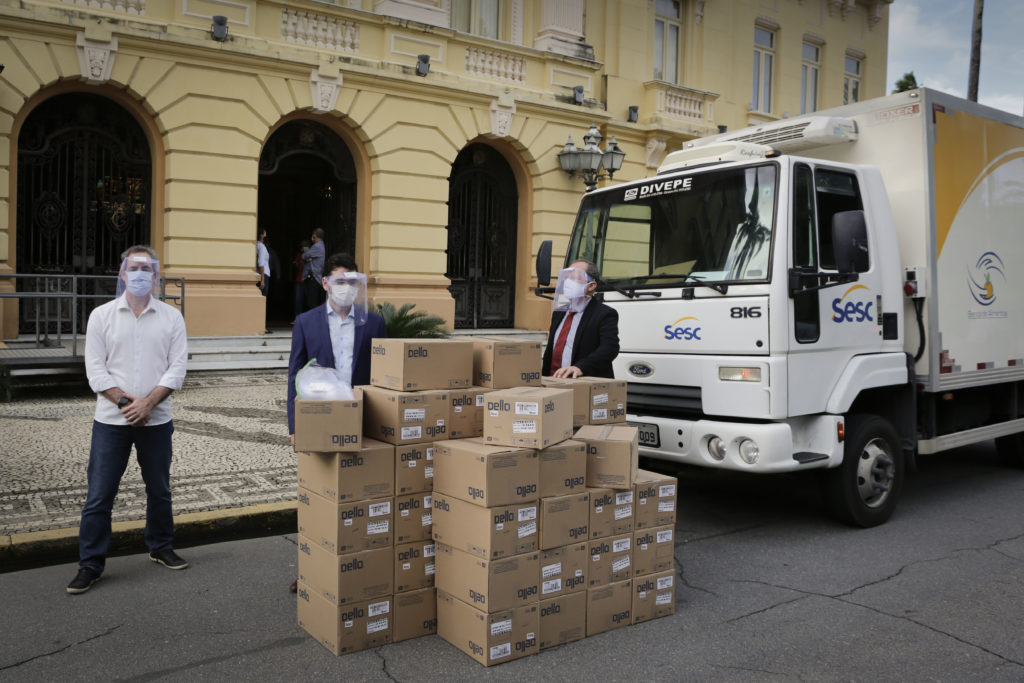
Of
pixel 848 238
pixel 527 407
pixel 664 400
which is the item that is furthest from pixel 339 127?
pixel 527 407

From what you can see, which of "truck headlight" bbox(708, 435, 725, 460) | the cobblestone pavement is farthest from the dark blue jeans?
"truck headlight" bbox(708, 435, 725, 460)

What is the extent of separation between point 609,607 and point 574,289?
99.9 inches

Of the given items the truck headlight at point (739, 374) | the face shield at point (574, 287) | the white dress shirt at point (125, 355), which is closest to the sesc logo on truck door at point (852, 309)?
the truck headlight at point (739, 374)

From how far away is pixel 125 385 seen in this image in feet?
16.3

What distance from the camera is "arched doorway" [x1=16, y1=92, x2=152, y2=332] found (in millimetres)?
12898

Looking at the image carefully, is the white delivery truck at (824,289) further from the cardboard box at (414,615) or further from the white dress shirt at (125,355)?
the white dress shirt at (125,355)

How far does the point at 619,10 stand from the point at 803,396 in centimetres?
1535

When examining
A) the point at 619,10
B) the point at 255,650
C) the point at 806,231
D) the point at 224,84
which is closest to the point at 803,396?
the point at 806,231

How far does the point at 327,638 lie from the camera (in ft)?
13.5

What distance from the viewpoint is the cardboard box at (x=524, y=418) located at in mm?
4035

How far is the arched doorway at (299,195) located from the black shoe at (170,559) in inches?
427

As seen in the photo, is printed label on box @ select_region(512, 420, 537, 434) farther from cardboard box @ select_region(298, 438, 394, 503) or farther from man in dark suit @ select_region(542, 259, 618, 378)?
man in dark suit @ select_region(542, 259, 618, 378)

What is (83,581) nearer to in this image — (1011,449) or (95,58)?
(1011,449)

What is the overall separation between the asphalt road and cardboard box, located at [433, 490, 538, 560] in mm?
519
